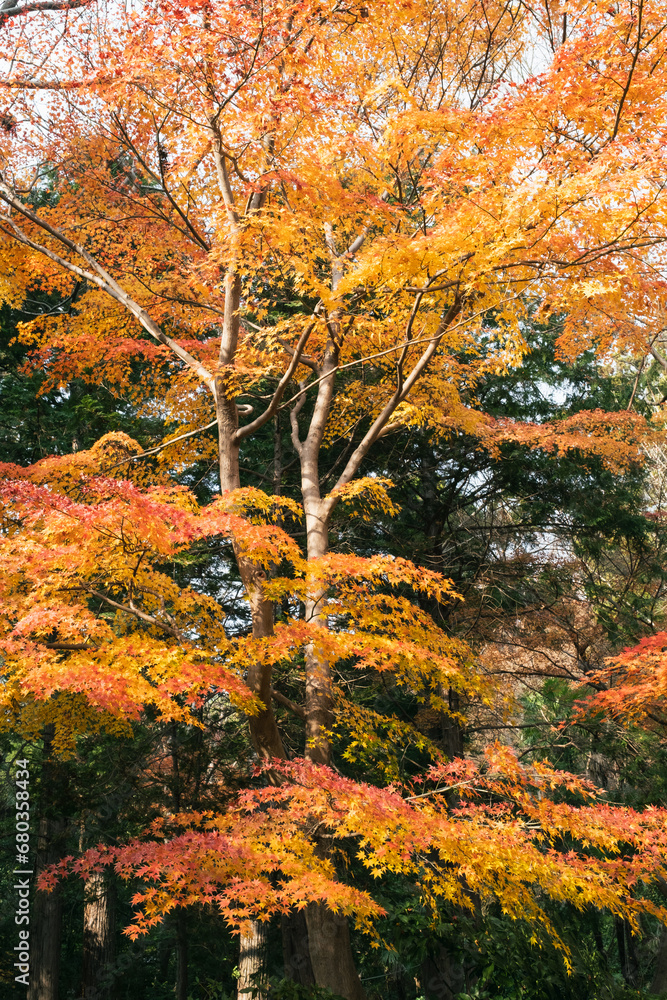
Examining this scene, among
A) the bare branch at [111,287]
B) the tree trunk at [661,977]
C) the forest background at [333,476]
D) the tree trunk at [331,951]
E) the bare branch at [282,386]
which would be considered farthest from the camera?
the tree trunk at [661,977]

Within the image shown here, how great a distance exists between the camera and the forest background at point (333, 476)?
4.87 meters

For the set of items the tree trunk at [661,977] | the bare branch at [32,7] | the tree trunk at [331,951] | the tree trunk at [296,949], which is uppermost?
the bare branch at [32,7]

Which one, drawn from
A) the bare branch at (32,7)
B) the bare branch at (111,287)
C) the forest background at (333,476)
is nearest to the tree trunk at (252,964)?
the forest background at (333,476)

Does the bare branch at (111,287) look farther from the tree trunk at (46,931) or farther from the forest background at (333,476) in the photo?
the tree trunk at (46,931)

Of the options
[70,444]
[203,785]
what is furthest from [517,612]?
[70,444]

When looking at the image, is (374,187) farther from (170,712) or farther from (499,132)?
(170,712)

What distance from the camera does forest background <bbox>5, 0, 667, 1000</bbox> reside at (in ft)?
16.0

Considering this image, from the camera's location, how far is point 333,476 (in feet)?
35.7

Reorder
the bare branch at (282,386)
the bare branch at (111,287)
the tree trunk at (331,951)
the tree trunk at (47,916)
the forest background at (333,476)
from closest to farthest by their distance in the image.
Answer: the forest background at (333,476) → the tree trunk at (331,951) → the bare branch at (282,386) → the bare branch at (111,287) → the tree trunk at (47,916)

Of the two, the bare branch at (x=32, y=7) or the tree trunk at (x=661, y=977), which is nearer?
the bare branch at (x=32, y=7)

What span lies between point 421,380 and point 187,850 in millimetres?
5961

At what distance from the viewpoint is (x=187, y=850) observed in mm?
4902

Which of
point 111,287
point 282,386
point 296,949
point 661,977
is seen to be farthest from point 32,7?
point 661,977

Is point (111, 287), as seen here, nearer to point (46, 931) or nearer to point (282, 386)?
point (282, 386)
